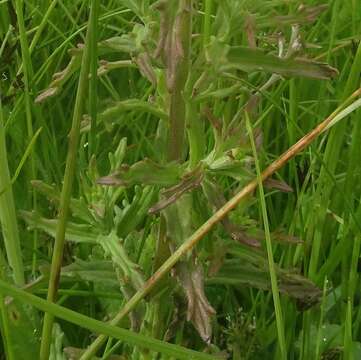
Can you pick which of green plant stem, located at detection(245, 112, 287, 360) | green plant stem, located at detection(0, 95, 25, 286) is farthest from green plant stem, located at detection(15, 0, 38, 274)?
green plant stem, located at detection(245, 112, 287, 360)

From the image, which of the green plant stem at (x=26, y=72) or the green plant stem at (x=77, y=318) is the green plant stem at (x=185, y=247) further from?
the green plant stem at (x=26, y=72)

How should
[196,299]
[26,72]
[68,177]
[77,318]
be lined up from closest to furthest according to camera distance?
[77,318] → [68,177] → [196,299] → [26,72]

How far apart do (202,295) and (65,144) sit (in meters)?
0.75

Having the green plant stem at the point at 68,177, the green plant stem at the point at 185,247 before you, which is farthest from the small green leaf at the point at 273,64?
the green plant stem at the point at 68,177

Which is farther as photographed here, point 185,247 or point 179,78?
point 179,78

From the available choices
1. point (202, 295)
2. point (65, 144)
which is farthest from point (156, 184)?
point (65, 144)

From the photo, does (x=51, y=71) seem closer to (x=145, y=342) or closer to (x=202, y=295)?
(x=202, y=295)

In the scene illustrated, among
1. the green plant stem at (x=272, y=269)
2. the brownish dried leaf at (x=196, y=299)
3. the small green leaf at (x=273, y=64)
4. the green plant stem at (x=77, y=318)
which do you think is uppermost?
the small green leaf at (x=273, y=64)

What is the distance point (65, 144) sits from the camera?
→ 5.88 ft

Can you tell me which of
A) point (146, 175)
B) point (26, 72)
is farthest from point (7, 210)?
point (26, 72)

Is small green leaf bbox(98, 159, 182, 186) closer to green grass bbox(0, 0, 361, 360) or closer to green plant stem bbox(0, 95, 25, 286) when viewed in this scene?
green grass bbox(0, 0, 361, 360)

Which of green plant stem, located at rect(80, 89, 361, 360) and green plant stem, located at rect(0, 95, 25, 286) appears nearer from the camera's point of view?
green plant stem, located at rect(80, 89, 361, 360)

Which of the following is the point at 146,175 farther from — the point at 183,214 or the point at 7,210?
the point at 7,210

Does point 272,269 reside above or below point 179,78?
below
